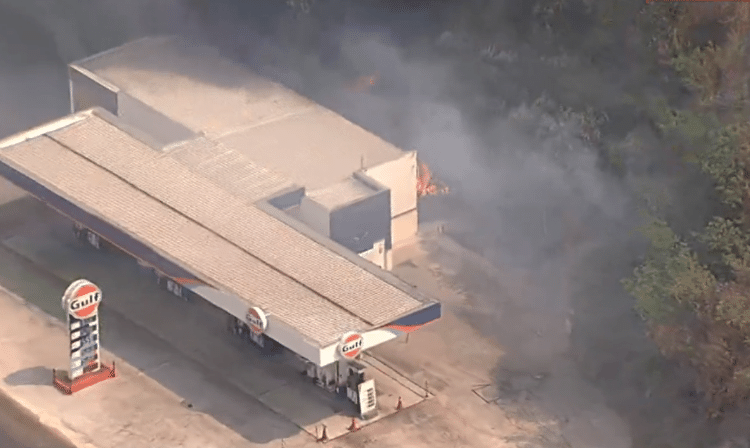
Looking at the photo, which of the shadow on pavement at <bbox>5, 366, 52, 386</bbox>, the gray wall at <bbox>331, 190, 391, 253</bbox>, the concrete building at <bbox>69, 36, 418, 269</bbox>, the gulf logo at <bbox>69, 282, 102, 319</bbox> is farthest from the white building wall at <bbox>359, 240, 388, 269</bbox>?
the shadow on pavement at <bbox>5, 366, 52, 386</bbox>

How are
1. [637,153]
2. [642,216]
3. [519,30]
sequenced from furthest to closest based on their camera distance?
[519,30] → [637,153] → [642,216]

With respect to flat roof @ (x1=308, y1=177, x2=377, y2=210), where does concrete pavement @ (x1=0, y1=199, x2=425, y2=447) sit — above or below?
below

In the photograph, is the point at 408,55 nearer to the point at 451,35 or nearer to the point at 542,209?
the point at 451,35

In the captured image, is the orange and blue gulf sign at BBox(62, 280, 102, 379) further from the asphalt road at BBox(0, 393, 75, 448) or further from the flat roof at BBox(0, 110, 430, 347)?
the flat roof at BBox(0, 110, 430, 347)

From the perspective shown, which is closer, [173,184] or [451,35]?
[173,184]

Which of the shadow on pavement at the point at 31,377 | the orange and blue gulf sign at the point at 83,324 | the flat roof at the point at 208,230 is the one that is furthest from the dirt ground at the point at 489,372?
the shadow on pavement at the point at 31,377

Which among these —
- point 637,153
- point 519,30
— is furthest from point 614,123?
point 519,30
